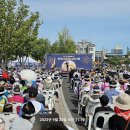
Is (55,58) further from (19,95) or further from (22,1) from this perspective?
(19,95)

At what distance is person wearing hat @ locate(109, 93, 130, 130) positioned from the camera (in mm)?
6367

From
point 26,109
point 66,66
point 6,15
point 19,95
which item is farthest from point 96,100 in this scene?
point 66,66

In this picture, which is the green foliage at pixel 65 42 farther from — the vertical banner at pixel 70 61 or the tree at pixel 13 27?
the tree at pixel 13 27

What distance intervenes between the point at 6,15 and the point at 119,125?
37672 mm

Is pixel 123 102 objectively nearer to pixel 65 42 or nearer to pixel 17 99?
pixel 17 99

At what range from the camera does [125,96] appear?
680cm

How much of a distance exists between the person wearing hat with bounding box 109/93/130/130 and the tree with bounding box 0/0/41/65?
120 ft

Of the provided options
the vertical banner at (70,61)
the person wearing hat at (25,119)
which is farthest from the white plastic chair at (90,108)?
the vertical banner at (70,61)

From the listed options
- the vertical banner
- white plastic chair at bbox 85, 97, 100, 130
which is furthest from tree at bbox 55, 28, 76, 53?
white plastic chair at bbox 85, 97, 100, 130

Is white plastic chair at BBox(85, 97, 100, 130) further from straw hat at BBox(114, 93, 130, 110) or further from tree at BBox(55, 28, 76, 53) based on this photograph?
tree at BBox(55, 28, 76, 53)

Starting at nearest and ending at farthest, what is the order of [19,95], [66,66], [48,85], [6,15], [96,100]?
1. [19,95]
2. [96,100]
3. [48,85]
4. [6,15]
5. [66,66]

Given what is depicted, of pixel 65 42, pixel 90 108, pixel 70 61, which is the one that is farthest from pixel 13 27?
pixel 65 42

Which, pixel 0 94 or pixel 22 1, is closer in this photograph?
pixel 0 94

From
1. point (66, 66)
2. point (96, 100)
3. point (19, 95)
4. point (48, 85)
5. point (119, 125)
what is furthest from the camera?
point (66, 66)
